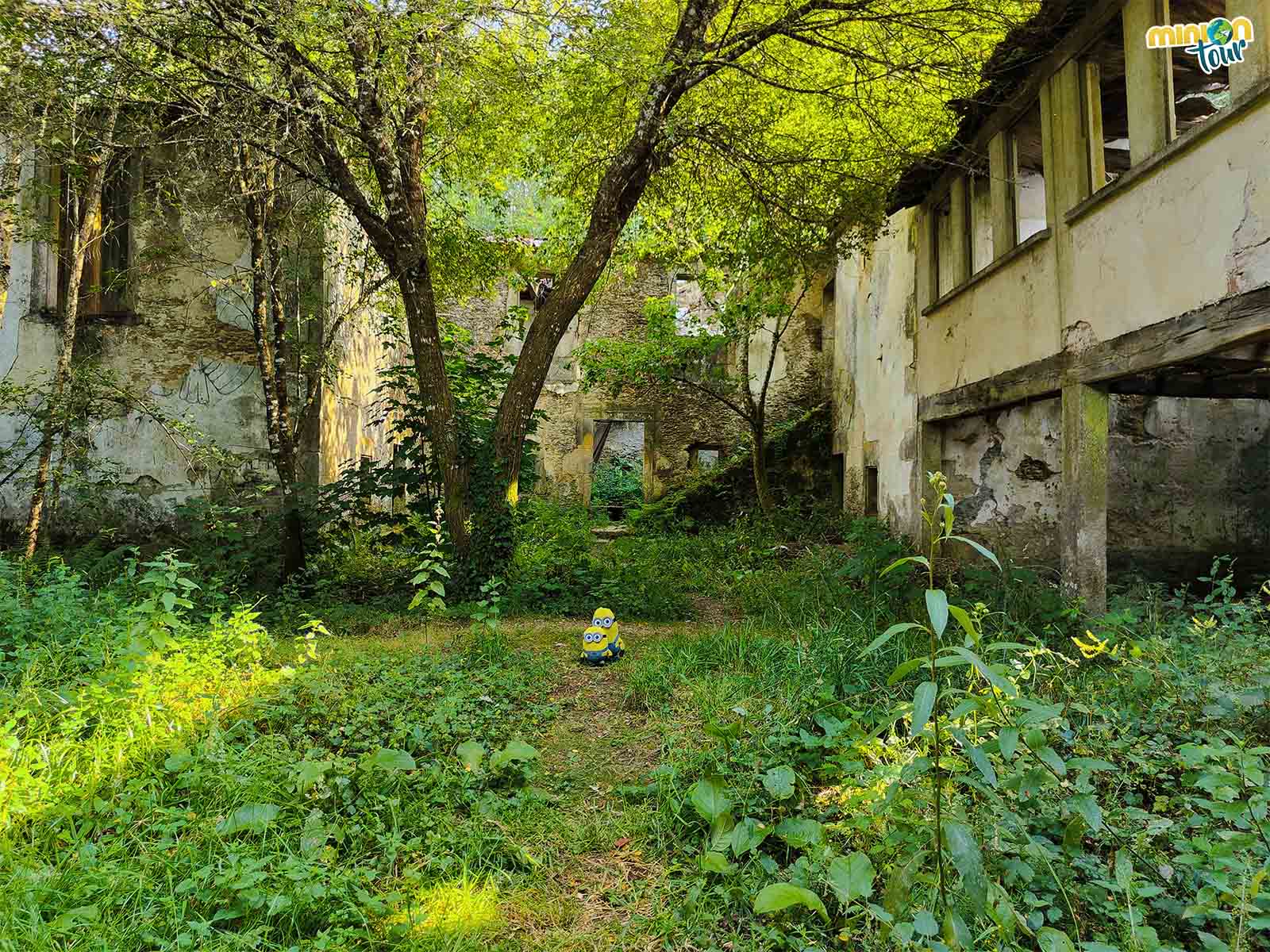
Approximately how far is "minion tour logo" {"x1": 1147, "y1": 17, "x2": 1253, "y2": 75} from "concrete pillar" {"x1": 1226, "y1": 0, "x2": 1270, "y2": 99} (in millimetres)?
36

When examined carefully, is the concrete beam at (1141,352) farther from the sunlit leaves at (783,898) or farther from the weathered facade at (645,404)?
the weathered facade at (645,404)

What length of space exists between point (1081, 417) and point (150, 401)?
28.9 feet

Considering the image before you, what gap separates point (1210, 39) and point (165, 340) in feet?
30.1

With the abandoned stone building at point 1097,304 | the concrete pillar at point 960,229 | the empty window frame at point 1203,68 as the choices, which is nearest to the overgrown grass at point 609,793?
the abandoned stone building at point 1097,304

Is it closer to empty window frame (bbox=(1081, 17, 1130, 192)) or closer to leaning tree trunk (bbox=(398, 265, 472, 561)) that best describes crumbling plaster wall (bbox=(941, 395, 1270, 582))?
empty window frame (bbox=(1081, 17, 1130, 192))

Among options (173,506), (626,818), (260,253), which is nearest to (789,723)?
(626,818)

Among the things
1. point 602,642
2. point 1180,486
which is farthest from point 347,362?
point 1180,486

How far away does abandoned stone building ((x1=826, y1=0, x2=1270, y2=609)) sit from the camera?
4.05 meters

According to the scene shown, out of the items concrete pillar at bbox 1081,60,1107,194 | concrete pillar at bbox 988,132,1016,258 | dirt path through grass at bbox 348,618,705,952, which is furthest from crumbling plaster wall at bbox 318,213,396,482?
concrete pillar at bbox 1081,60,1107,194

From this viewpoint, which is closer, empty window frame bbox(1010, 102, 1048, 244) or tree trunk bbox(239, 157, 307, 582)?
empty window frame bbox(1010, 102, 1048, 244)

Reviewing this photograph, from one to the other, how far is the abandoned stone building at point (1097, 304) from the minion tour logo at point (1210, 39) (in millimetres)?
25

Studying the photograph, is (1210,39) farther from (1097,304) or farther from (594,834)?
(594,834)

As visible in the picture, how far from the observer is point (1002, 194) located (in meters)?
6.57

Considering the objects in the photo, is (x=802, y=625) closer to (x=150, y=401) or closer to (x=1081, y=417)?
(x=1081, y=417)
